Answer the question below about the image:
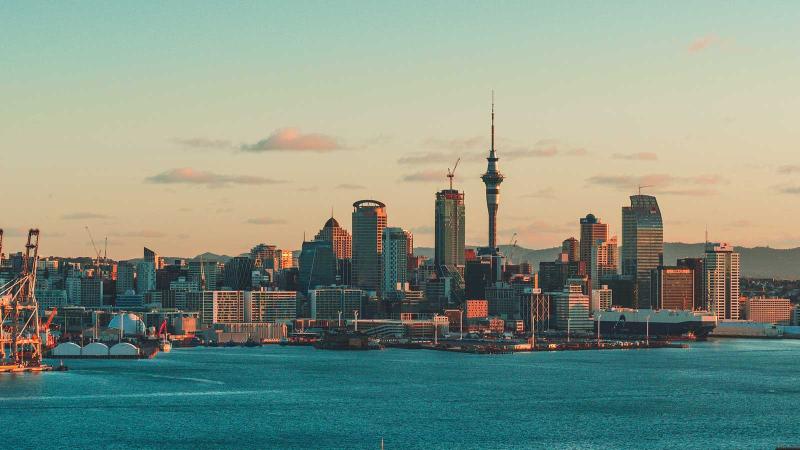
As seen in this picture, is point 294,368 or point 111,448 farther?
point 294,368

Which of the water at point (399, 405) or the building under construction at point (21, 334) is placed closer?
the water at point (399, 405)

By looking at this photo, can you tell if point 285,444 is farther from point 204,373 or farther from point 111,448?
point 204,373

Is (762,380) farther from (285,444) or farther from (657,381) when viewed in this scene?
(285,444)

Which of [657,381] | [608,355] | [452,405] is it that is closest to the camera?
[452,405]

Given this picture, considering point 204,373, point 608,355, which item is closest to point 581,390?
point 204,373

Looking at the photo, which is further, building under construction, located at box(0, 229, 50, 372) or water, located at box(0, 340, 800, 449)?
building under construction, located at box(0, 229, 50, 372)

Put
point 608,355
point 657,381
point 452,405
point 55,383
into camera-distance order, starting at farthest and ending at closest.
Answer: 1. point 608,355
2. point 657,381
3. point 55,383
4. point 452,405

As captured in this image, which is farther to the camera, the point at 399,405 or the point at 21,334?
the point at 21,334

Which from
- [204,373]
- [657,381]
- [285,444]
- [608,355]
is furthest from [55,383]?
[608,355]
